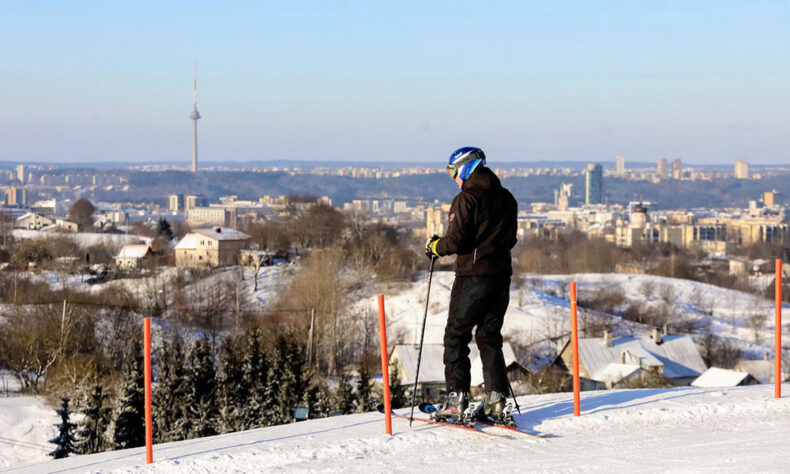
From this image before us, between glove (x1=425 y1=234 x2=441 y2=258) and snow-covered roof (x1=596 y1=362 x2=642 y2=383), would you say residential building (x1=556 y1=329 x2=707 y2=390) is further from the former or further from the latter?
glove (x1=425 y1=234 x2=441 y2=258)

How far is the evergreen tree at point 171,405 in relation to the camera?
28.7 metres

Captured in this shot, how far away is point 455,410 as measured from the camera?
8266 mm

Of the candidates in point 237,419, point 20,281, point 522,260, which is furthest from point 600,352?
point 522,260

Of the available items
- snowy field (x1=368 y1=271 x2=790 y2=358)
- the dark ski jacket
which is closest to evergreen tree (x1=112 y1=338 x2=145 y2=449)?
the dark ski jacket

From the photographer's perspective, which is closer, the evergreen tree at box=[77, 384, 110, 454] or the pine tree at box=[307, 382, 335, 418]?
the evergreen tree at box=[77, 384, 110, 454]

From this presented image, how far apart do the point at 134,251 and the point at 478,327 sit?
282 ft

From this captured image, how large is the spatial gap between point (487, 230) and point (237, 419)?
23052mm

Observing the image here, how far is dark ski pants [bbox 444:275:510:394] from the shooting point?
813 cm

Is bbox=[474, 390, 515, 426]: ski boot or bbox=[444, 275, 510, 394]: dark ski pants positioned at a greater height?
bbox=[444, 275, 510, 394]: dark ski pants

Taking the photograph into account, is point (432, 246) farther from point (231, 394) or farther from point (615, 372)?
point (615, 372)

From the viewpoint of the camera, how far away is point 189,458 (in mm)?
7539

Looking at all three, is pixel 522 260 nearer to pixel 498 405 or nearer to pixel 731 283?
pixel 731 283

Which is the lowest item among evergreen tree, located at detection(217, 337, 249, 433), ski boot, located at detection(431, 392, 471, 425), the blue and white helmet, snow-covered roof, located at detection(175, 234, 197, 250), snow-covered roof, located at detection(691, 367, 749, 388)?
snow-covered roof, located at detection(691, 367, 749, 388)

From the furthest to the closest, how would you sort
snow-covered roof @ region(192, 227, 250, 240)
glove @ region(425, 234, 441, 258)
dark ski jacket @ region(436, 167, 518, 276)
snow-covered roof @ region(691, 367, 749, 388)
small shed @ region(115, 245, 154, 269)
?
1. snow-covered roof @ region(192, 227, 250, 240)
2. small shed @ region(115, 245, 154, 269)
3. snow-covered roof @ region(691, 367, 749, 388)
4. glove @ region(425, 234, 441, 258)
5. dark ski jacket @ region(436, 167, 518, 276)
